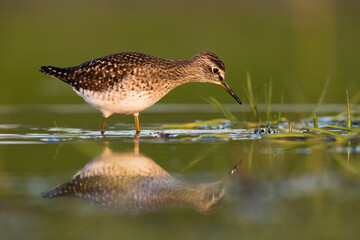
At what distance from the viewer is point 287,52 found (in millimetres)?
23672

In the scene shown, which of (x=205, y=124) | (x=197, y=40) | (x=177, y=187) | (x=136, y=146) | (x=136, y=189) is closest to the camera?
(x=136, y=189)

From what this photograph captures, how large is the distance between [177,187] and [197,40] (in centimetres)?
2043

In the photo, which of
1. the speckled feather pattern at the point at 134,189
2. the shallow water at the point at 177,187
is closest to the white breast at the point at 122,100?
the shallow water at the point at 177,187

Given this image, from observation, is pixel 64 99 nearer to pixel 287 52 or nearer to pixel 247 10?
pixel 287 52

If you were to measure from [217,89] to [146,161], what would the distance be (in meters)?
10.0

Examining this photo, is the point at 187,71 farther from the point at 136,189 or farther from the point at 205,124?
the point at 136,189

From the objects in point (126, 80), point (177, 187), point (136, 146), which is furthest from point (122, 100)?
point (177, 187)

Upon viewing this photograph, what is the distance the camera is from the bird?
1052 cm

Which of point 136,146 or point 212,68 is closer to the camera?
point 136,146

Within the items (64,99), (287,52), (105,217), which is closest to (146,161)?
(105,217)

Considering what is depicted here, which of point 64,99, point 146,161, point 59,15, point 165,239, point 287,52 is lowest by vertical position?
point 165,239

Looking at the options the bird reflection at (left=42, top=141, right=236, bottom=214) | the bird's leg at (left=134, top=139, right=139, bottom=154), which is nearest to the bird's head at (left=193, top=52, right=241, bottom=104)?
the bird's leg at (left=134, top=139, right=139, bottom=154)

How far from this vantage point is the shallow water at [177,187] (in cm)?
490

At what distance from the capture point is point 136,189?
5961 millimetres
